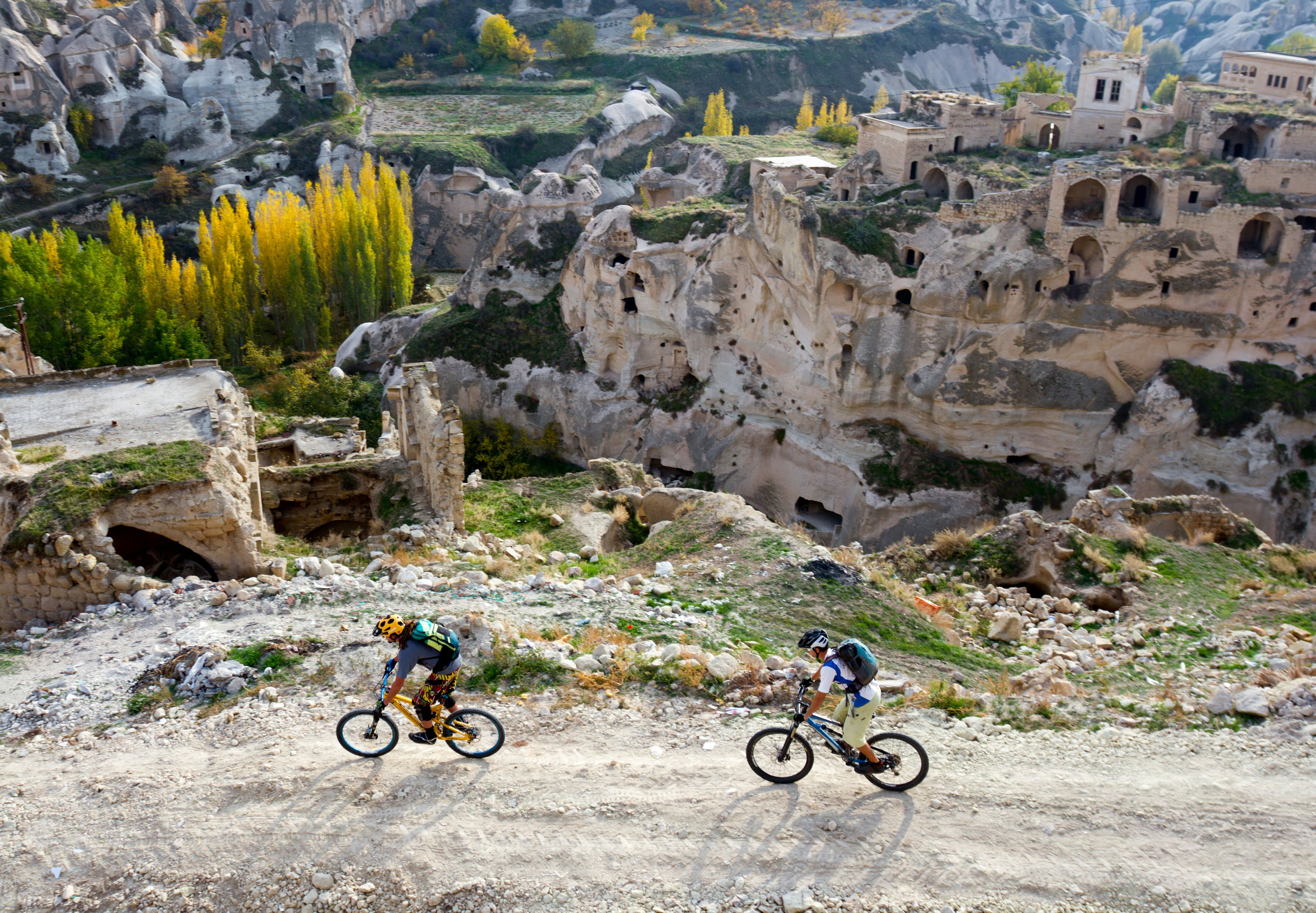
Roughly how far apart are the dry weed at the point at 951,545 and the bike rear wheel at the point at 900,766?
32.9ft

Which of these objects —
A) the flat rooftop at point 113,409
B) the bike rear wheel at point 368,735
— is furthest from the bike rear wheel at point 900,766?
the flat rooftop at point 113,409

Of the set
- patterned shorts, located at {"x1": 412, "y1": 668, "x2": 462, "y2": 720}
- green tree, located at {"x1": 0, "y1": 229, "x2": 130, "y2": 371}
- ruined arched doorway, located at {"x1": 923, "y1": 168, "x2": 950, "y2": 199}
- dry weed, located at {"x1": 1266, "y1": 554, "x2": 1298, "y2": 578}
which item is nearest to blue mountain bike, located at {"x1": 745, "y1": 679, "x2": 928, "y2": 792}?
patterned shorts, located at {"x1": 412, "y1": 668, "x2": 462, "y2": 720}

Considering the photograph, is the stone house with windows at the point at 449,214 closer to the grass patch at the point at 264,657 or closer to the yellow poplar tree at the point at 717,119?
the yellow poplar tree at the point at 717,119

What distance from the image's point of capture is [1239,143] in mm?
36969

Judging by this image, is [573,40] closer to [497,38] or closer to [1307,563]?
[497,38]

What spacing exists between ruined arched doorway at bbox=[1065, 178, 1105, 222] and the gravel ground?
25992mm

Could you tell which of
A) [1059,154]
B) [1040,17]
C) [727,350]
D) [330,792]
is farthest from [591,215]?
[1040,17]

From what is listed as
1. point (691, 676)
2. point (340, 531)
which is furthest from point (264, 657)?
point (340, 531)

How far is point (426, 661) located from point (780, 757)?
3449 millimetres

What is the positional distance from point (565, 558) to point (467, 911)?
10033 mm

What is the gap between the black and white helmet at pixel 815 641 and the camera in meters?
9.30

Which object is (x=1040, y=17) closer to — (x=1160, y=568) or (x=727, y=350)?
(x=727, y=350)

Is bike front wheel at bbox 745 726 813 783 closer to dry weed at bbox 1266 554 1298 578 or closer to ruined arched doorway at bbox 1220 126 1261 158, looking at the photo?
dry weed at bbox 1266 554 1298 578

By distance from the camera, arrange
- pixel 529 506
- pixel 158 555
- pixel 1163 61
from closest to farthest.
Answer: pixel 158 555 < pixel 529 506 < pixel 1163 61
